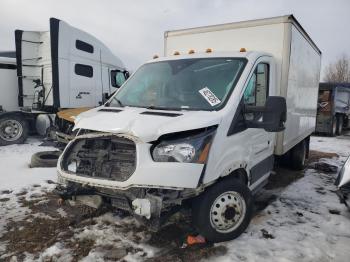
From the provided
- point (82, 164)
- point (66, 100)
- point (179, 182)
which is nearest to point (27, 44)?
point (66, 100)

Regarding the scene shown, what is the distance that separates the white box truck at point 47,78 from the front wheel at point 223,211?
7.56m

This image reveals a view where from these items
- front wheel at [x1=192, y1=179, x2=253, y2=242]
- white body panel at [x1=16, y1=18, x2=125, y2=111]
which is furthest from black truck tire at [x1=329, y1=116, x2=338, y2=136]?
front wheel at [x1=192, y1=179, x2=253, y2=242]

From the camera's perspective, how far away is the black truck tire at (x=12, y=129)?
10897mm

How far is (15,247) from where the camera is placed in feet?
12.6

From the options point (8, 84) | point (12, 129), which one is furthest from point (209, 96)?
point (8, 84)

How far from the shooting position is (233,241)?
4004mm

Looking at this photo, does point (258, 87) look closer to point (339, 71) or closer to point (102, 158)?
point (102, 158)

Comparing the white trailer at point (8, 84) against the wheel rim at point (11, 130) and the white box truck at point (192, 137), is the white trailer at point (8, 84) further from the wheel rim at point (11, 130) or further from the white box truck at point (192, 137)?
the white box truck at point (192, 137)

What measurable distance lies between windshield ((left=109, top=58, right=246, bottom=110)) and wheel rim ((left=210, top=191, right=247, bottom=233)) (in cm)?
108

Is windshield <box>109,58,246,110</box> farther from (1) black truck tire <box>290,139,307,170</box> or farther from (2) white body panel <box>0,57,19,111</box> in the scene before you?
(2) white body panel <box>0,57,19,111</box>

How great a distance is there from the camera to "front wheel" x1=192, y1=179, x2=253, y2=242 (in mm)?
3664

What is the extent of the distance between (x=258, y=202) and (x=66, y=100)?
7.64m

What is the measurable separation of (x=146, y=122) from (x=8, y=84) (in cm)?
992

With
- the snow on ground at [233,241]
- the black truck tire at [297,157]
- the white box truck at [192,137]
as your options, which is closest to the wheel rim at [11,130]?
the snow on ground at [233,241]
